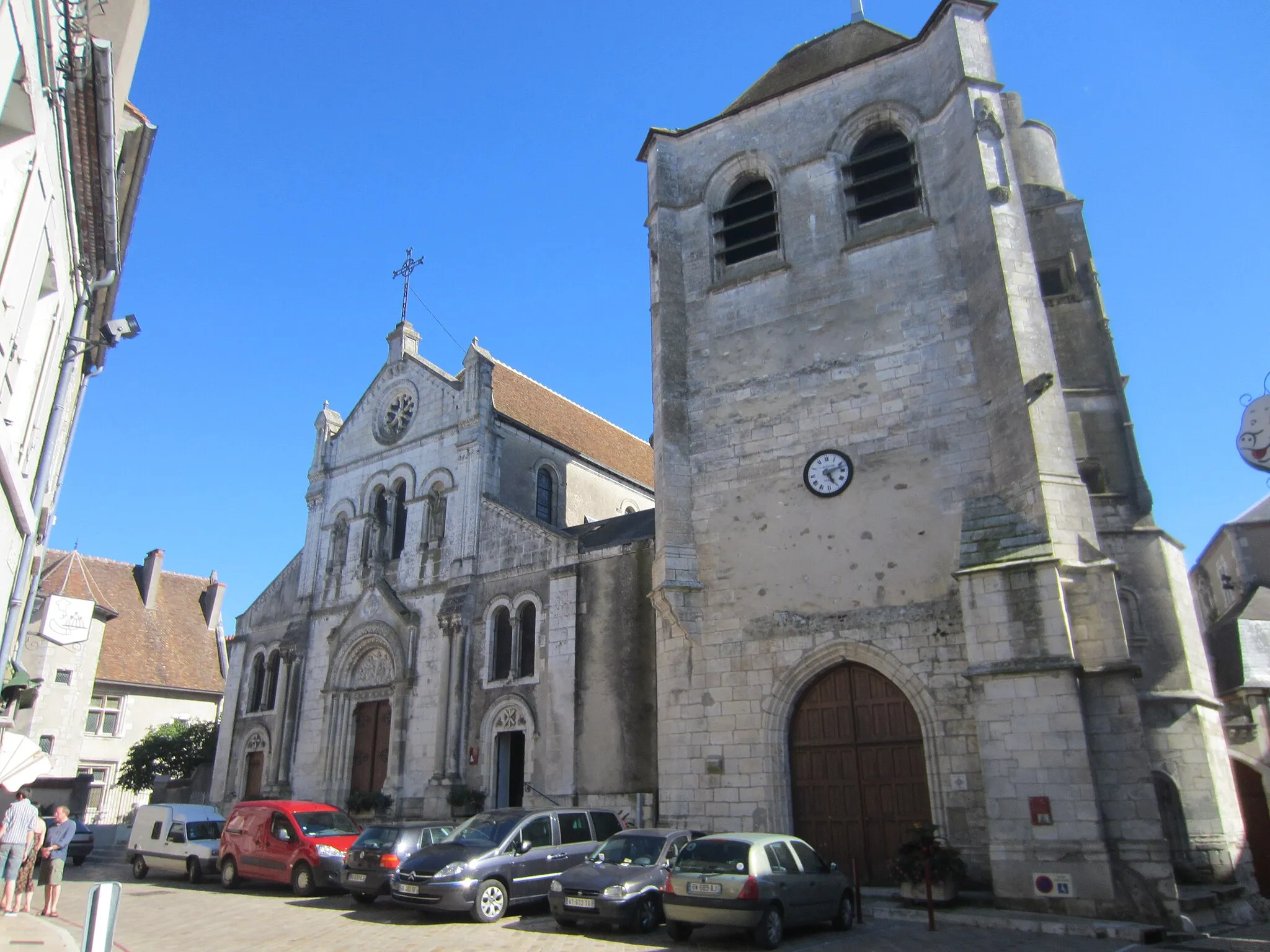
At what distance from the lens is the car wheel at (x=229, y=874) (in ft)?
52.3

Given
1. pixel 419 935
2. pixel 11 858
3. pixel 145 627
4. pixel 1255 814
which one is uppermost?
pixel 145 627

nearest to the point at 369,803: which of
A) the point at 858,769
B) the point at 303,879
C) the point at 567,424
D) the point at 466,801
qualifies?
the point at 466,801

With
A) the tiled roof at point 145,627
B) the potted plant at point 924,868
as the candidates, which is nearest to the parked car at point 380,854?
the potted plant at point 924,868

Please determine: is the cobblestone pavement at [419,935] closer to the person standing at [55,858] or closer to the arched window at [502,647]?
the person standing at [55,858]

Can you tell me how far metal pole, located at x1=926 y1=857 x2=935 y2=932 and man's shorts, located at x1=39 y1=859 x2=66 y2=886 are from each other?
35.8ft

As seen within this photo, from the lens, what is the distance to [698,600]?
53.4 ft

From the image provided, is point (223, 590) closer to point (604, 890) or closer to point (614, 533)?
point (614, 533)

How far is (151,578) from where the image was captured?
37.5 m

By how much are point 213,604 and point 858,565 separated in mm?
33049

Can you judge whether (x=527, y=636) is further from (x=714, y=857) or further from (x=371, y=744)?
(x=714, y=857)

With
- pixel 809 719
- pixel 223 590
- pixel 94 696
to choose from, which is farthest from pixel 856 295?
pixel 223 590

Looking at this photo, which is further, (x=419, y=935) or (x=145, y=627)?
(x=145, y=627)

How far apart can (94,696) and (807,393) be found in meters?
28.7

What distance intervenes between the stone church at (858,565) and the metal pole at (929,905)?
1.30 m
